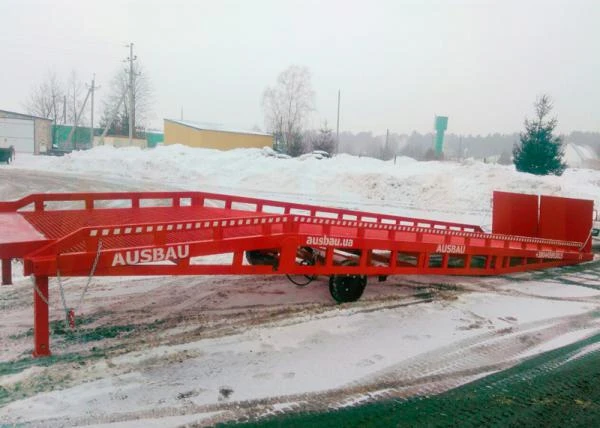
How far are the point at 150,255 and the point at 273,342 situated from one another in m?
1.61

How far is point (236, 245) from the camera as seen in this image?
16.5ft

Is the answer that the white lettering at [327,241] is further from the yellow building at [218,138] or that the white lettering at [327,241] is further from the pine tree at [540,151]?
the yellow building at [218,138]

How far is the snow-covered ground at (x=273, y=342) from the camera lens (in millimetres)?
3932

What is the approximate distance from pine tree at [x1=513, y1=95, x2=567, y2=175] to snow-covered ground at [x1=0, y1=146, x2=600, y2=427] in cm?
1825

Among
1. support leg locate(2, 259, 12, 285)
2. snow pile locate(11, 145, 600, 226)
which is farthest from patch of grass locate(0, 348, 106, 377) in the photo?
snow pile locate(11, 145, 600, 226)

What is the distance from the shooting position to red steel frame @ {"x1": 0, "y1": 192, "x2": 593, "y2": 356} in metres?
4.26

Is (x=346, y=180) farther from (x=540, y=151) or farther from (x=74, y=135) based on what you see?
(x=74, y=135)

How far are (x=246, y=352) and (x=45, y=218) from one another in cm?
315

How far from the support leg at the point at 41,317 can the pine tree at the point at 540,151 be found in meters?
26.3

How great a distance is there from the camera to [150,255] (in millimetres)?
4508

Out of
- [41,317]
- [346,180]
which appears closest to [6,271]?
[41,317]

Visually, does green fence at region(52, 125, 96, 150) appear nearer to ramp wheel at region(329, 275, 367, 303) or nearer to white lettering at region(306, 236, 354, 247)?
ramp wheel at region(329, 275, 367, 303)

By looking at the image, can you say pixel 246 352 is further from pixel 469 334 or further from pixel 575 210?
pixel 575 210

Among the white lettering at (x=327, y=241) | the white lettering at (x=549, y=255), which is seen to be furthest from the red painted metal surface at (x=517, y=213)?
the white lettering at (x=327, y=241)
